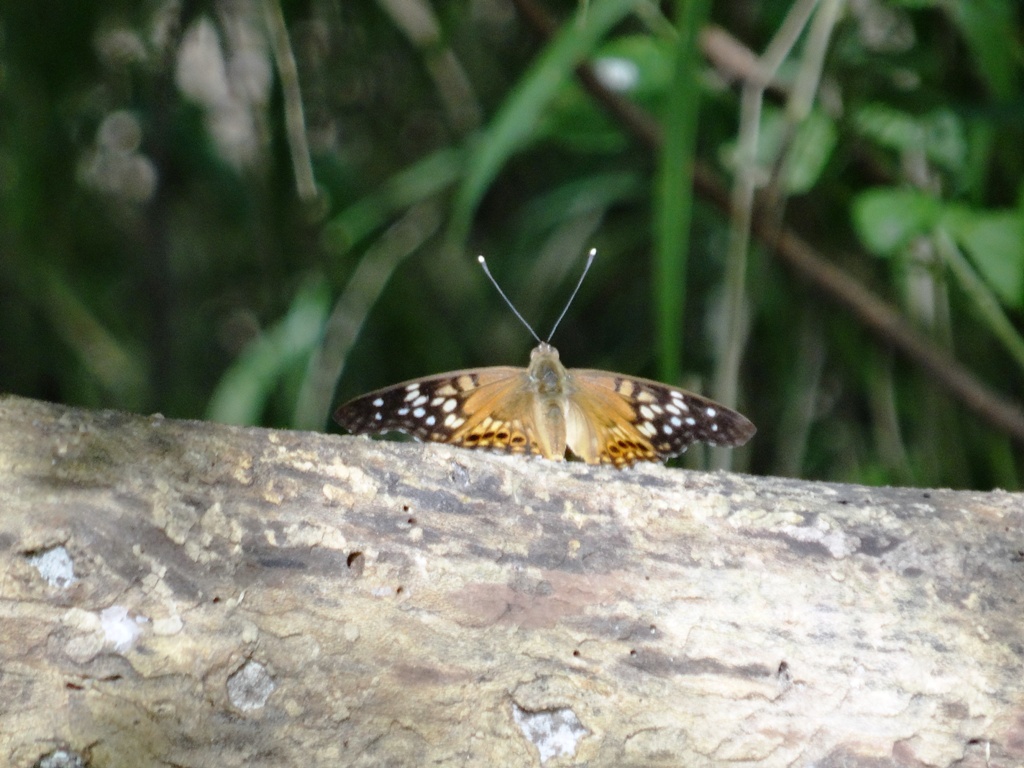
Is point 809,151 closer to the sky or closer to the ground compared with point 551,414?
closer to the sky

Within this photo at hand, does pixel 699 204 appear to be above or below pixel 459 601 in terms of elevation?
above

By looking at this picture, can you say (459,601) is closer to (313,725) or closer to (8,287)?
(313,725)

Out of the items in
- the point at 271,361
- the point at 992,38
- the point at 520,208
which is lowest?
the point at 271,361

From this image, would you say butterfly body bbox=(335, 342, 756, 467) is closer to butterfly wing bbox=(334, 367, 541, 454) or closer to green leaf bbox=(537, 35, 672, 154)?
A: butterfly wing bbox=(334, 367, 541, 454)

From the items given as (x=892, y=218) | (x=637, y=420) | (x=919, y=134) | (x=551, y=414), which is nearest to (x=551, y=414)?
(x=551, y=414)

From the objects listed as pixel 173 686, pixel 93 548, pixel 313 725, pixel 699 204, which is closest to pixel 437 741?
pixel 313 725

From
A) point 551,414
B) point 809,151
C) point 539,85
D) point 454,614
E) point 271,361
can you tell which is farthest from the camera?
point 271,361

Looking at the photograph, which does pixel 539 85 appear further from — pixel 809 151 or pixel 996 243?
pixel 996 243
